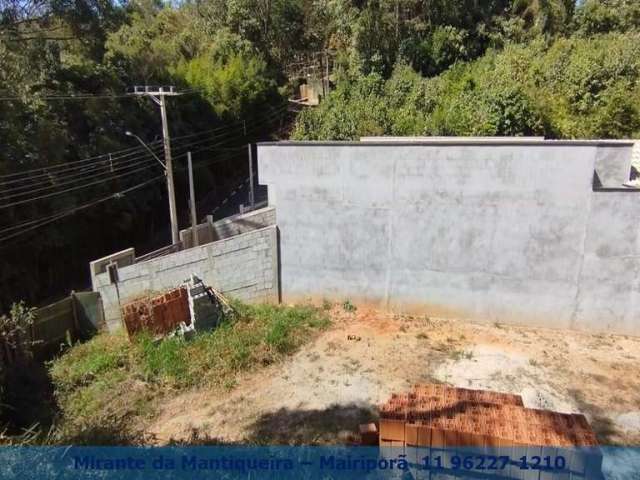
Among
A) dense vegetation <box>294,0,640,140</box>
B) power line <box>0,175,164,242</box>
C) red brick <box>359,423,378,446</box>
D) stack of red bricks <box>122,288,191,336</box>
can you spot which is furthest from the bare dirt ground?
dense vegetation <box>294,0,640,140</box>

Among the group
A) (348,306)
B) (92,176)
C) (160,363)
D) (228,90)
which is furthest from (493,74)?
(160,363)

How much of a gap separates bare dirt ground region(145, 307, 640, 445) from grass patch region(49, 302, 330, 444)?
0.94 feet

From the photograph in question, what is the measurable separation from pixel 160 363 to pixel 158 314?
4.07 feet

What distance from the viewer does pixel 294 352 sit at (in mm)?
7113

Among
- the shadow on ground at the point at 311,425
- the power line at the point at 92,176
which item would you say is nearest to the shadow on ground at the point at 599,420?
the shadow on ground at the point at 311,425

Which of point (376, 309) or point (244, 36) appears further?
point (244, 36)

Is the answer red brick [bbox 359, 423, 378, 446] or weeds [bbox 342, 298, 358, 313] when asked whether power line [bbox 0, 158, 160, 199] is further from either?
red brick [bbox 359, 423, 378, 446]

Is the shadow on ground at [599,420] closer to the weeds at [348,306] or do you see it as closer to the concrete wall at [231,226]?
the weeds at [348,306]

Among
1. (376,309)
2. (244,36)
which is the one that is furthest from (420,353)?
(244,36)

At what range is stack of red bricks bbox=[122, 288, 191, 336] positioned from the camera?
792cm

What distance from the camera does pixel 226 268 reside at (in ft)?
28.6

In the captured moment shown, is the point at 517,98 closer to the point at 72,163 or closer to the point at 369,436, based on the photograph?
the point at 369,436

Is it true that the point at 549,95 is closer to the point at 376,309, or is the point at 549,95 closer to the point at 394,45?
the point at 394,45

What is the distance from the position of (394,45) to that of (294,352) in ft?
54.9
